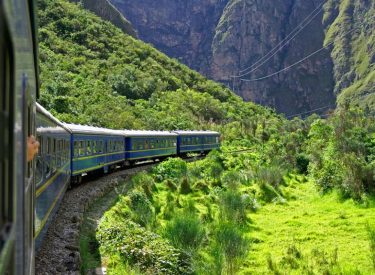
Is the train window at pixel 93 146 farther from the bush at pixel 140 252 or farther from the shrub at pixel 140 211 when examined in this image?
the bush at pixel 140 252

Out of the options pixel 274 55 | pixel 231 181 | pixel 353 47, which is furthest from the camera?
pixel 274 55

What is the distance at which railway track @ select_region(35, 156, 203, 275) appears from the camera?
8.05 m

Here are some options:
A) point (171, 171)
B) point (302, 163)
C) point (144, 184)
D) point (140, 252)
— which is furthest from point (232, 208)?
point (302, 163)

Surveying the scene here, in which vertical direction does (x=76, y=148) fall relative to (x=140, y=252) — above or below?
above

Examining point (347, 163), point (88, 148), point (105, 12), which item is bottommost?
point (347, 163)

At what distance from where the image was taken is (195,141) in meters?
35.3

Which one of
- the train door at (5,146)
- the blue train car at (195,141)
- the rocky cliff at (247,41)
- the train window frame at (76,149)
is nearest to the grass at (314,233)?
the train window frame at (76,149)

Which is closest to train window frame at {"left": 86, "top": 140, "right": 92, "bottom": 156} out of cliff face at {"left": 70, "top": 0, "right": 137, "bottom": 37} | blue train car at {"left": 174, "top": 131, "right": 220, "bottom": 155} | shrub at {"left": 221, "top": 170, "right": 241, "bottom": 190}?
shrub at {"left": 221, "top": 170, "right": 241, "bottom": 190}

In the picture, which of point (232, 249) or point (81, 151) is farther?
point (81, 151)

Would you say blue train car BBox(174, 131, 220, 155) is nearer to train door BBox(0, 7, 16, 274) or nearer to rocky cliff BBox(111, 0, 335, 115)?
train door BBox(0, 7, 16, 274)

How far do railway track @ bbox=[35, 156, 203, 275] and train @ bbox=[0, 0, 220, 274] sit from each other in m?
0.43

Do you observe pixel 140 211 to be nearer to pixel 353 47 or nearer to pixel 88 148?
pixel 88 148

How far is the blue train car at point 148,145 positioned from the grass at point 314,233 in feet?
26.6

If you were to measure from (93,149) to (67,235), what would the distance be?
7616mm
